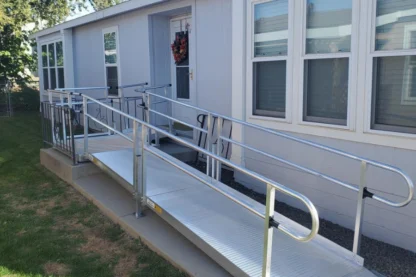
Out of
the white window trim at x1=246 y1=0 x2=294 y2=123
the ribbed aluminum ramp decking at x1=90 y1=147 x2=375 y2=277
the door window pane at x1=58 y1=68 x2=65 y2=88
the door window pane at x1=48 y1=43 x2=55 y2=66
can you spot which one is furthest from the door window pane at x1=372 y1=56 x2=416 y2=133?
Result: the door window pane at x1=48 y1=43 x2=55 y2=66

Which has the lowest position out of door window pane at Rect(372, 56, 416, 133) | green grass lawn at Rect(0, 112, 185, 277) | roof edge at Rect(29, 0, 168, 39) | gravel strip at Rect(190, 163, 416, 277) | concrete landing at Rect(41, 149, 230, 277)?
gravel strip at Rect(190, 163, 416, 277)

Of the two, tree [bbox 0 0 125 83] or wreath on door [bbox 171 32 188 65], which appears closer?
wreath on door [bbox 171 32 188 65]

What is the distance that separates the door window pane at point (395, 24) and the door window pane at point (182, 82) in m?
3.71

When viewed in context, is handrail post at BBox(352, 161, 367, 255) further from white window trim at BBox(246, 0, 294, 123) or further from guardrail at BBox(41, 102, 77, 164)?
guardrail at BBox(41, 102, 77, 164)

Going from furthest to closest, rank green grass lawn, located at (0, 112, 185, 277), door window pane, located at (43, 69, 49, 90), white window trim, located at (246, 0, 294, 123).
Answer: door window pane, located at (43, 69, 49, 90) < white window trim, located at (246, 0, 294, 123) < green grass lawn, located at (0, 112, 185, 277)

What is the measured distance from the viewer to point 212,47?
581 cm

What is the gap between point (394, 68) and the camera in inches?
142

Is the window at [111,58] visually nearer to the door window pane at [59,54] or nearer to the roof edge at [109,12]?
the roof edge at [109,12]

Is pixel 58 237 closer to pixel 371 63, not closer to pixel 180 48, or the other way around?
pixel 371 63

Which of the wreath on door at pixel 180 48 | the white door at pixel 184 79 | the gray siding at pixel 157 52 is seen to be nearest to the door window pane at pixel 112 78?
the gray siding at pixel 157 52

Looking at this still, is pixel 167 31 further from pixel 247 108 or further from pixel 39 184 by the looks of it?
pixel 39 184

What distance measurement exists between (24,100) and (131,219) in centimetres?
1385

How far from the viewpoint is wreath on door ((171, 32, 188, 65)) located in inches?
265

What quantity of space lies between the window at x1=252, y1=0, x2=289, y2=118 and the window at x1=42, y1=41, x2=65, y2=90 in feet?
25.3
